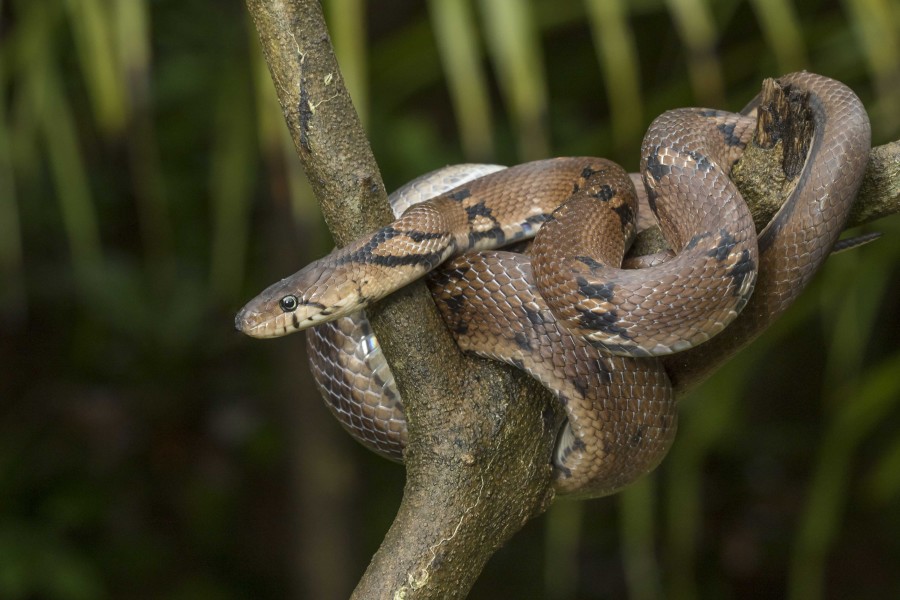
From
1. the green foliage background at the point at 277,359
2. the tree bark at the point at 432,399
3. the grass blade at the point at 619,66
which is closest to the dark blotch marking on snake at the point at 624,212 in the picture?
the tree bark at the point at 432,399

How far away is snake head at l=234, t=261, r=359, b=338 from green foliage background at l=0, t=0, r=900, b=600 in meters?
1.14

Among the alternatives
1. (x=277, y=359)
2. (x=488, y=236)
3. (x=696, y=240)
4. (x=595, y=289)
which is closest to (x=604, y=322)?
(x=595, y=289)

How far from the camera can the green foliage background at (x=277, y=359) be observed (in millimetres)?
3475

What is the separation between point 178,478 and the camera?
5.19 metres

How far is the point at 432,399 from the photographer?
163 cm

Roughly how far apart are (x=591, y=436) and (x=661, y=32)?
11.0 ft

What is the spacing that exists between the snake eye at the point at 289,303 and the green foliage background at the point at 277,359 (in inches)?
46.0

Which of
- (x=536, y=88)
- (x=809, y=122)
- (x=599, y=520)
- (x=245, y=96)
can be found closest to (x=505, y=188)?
(x=536, y=88)

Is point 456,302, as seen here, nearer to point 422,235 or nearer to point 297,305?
point 422,235

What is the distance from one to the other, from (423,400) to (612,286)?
15.8 inches

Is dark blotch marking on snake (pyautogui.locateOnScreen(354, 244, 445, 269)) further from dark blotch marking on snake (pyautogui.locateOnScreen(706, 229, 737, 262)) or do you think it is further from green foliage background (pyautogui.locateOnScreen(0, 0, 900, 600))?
green foliage background (pyautogui.locateOnScreen(0, 0, 900, 600))

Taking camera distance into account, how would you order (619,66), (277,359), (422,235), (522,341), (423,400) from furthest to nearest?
(277,359)
(619,66)
(422,235)
(522,341)
(423,400)

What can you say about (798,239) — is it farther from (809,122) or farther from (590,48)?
(590,48)

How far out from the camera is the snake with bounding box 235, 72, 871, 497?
5.45 feet
